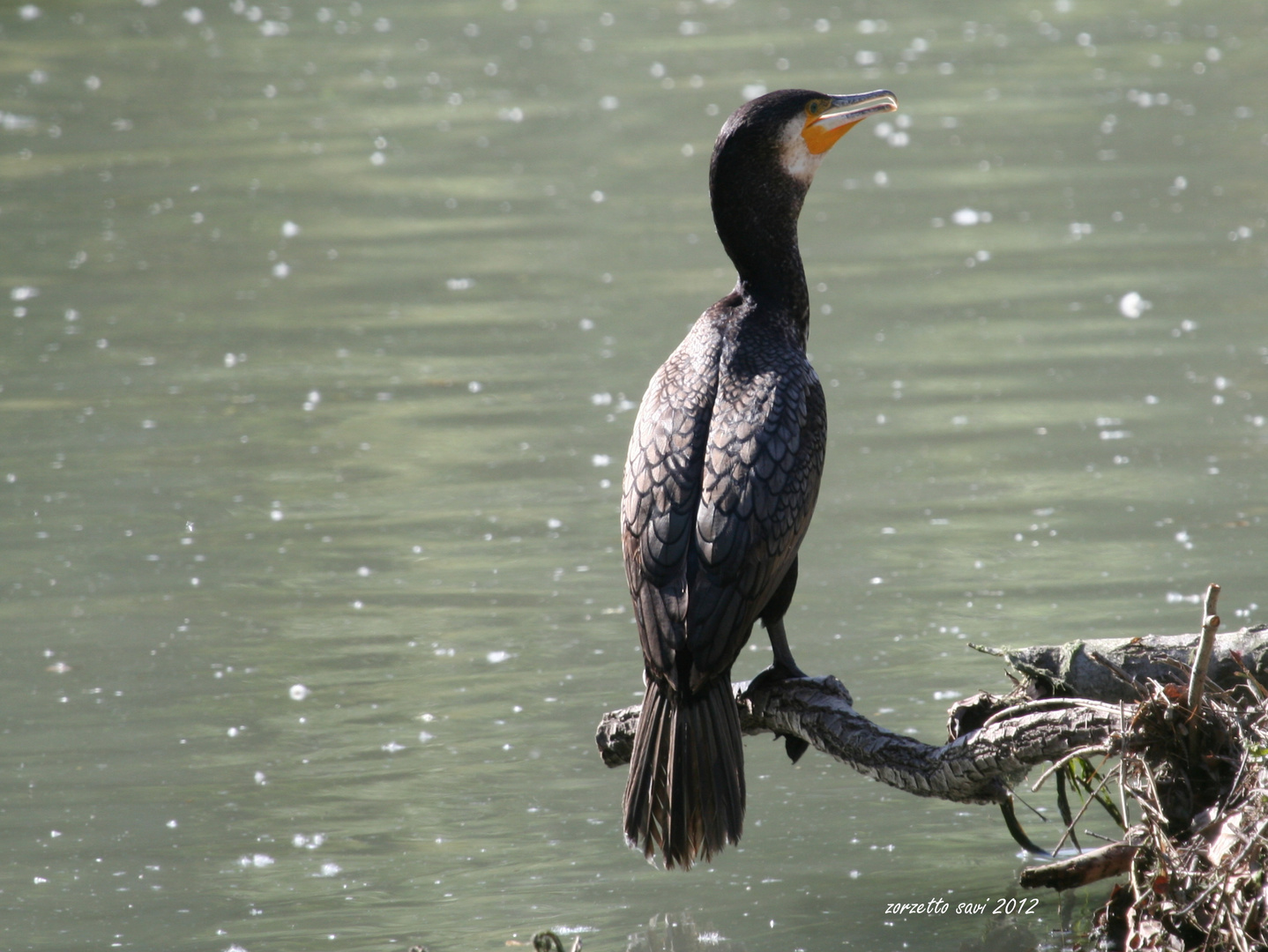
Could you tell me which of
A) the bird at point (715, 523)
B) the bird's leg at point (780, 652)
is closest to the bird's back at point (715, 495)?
the bird at point (715, 523)

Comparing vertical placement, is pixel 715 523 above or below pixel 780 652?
above

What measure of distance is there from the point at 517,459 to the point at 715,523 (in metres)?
4.09

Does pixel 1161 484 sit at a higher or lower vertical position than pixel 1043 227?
lower

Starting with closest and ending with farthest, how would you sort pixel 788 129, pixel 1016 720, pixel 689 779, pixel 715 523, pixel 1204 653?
pixel 1204 653
pixel 1016 720
pixel 689 779
pixel 715 523
pixel 788 129

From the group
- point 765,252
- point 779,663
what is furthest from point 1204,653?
point 765,252

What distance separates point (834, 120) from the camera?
475 cm

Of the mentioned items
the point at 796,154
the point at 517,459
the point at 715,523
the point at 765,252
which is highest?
the point at 517,459

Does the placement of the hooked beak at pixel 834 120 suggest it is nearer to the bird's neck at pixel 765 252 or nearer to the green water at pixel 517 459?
the bird's neck at pixel 765 252

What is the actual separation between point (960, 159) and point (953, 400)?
516 cm

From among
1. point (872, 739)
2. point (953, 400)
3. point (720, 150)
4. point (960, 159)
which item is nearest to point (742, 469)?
point (872, 739)

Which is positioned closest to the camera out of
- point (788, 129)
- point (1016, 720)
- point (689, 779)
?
point (1016, 720)

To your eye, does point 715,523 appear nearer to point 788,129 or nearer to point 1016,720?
point 1016,720

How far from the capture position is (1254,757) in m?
3.29

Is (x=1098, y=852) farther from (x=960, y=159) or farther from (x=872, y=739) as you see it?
(x=960, y=159)
